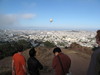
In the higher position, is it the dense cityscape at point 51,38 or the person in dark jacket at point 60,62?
the person in dark jacket at point 60,62

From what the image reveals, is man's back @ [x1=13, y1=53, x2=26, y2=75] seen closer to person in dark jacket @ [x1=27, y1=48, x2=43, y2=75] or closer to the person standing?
the person standing

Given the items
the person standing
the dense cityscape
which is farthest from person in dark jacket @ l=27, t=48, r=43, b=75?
the dense cityscape

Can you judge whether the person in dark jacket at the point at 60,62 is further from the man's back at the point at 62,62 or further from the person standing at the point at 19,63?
the person standing at the point at 19,63

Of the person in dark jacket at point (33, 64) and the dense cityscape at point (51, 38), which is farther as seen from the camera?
the dense cityscape at point (51, 38)

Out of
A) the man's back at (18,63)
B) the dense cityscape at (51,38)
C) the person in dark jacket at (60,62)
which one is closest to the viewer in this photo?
the person in dark jacket at (60,62)

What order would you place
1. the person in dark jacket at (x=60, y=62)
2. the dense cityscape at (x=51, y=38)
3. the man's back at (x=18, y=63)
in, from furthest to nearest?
1. the dense cityscape at (x=51, y=38)
2. the man's back at (x=18, y=63)
3. the person in dark jacket at (x=60, y=62)

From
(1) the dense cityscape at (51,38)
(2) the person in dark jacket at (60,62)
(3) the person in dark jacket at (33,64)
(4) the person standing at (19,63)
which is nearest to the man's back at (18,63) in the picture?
(4) the person standing at (19,63)

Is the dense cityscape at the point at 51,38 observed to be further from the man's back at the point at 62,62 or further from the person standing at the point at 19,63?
the man's back at the point at 62,62

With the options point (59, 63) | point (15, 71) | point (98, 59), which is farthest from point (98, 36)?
point (15, 71)
